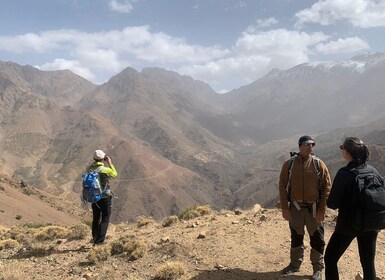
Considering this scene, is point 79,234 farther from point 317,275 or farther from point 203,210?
point 317,275

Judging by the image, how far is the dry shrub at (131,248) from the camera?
8562 millimetres

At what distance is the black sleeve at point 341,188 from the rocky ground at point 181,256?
2263 mm

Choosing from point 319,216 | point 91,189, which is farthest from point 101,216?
point 319,216

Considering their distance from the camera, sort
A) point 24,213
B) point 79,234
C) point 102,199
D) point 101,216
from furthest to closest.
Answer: point 24,213
point 79,234
point 101,216
point 102,199

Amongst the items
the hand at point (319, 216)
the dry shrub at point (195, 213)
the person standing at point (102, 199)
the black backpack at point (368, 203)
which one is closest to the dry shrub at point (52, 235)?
the person standing at point (102, 199)

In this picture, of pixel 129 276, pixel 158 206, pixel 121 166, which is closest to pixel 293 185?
pixel 129 276

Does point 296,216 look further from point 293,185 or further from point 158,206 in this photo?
point 158,206

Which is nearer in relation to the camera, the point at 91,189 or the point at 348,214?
the point at 348,214

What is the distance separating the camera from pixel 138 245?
28.8 feet

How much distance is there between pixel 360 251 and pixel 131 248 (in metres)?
5.09

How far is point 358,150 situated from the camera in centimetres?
544

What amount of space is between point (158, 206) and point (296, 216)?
6258 inches

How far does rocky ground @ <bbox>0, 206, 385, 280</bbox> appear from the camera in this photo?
Answer: 293 inches

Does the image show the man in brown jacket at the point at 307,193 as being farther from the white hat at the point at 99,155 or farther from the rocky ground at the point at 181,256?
the white hat at the point at 99,155
